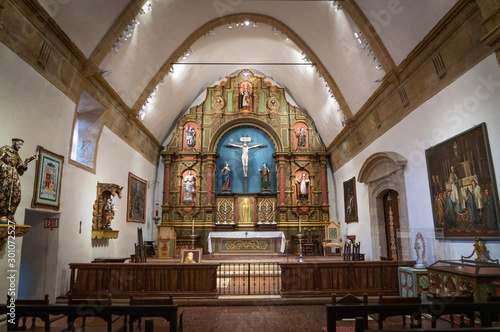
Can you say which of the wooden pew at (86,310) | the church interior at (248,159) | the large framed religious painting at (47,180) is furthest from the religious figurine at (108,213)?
the wooden pew at (86,310)

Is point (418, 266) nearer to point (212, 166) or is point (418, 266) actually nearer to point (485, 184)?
point (485, 184)

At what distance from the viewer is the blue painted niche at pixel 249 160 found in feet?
57.5

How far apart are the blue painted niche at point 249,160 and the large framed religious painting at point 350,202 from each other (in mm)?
3947

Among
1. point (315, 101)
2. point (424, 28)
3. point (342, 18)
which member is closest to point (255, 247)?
point (315, 101)

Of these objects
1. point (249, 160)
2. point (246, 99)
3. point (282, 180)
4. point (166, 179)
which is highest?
point (246, 99)

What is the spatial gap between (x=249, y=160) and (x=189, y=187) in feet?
11.0

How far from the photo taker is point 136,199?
13.6 m

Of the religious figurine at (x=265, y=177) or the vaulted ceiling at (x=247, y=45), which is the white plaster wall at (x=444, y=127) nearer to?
the vaulted ceiling at (x=247, y=45)

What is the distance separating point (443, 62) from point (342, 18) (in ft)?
13.3

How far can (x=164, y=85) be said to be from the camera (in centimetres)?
1375

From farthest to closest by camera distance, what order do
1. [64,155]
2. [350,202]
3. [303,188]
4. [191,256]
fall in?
[303,188]
[350,202]
[191,256]
[64,155]

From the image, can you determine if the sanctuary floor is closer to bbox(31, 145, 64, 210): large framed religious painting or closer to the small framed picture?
the small framed picture

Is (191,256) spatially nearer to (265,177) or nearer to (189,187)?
(189,187)

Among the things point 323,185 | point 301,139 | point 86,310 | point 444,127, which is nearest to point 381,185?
point 444,127
